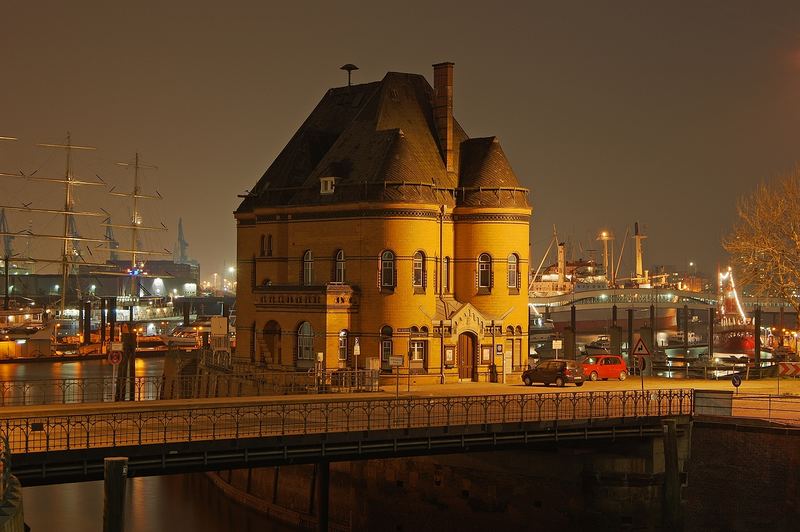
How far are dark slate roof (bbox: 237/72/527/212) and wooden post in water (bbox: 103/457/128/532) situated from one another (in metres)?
33.4

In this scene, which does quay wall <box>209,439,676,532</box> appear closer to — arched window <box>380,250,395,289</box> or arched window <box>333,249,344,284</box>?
arched window <box>380,250,395,289</box>

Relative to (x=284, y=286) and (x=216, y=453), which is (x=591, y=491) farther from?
(x=284, y=286)

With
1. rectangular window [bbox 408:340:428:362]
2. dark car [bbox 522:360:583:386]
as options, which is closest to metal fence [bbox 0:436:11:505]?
rectangular window [bbox 408:340:428:362]

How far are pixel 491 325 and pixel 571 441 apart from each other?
883 inches

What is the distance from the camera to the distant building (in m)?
65.1

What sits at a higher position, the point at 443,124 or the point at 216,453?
the point at 443,124

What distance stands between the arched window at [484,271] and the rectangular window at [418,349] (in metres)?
5.41

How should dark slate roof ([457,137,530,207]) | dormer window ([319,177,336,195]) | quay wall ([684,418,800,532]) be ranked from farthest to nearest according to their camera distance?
dark slate roof ([457,137,530,207]) < dormer window ([319,177,336,195]) < quay wall ([684,418,800,532])

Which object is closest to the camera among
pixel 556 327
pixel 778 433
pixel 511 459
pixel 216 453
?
pixel 216 453

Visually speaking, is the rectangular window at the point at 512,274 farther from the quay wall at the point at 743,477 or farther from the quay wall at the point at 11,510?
the quay wall at the point at 11,510

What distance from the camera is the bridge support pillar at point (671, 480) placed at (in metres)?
44.8

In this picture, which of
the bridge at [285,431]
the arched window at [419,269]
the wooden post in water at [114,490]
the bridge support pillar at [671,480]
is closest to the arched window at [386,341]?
the arched window at [419,269]

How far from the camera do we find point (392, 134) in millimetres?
67062

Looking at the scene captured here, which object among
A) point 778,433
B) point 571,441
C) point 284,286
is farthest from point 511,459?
point 284,286
